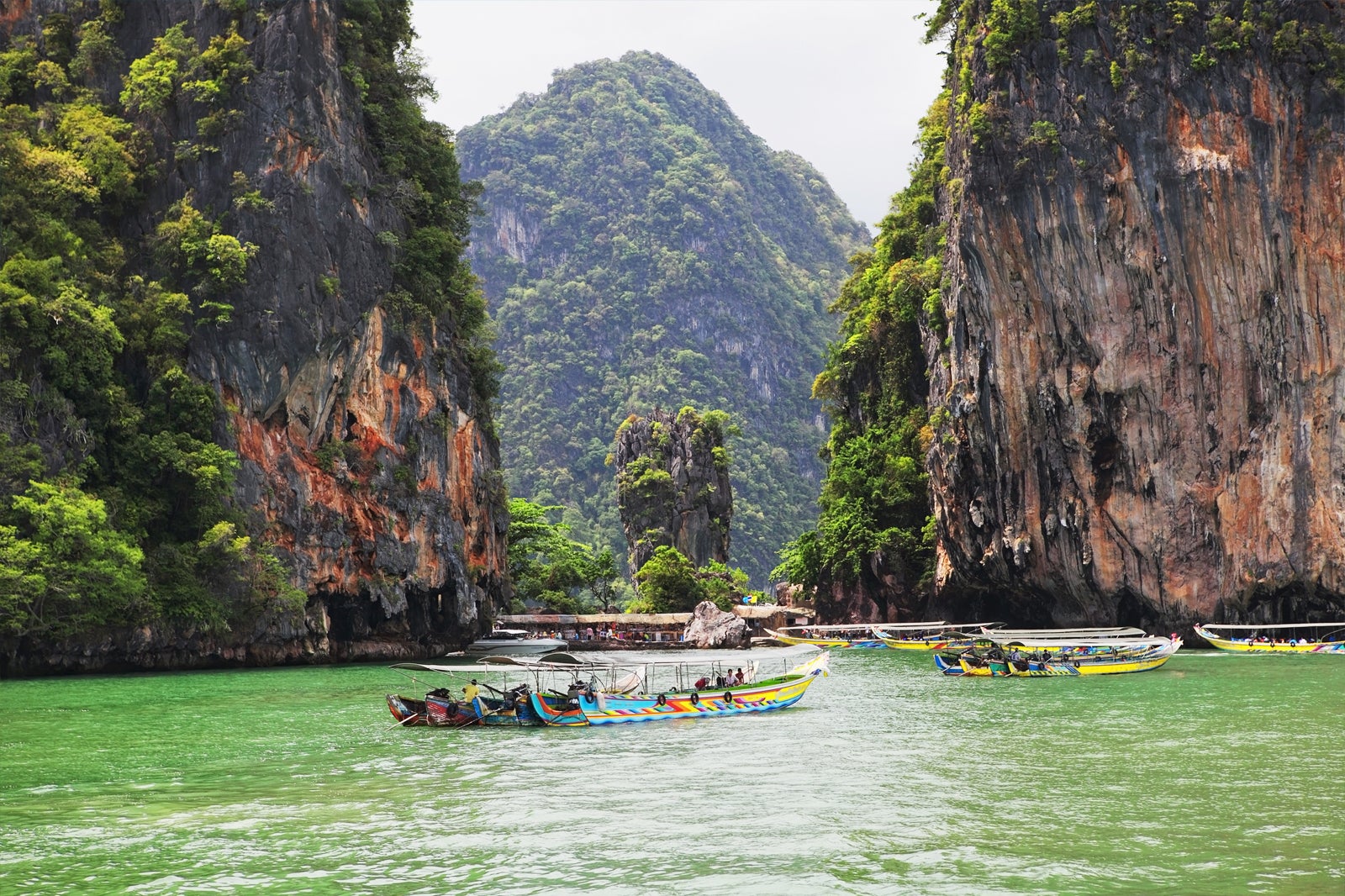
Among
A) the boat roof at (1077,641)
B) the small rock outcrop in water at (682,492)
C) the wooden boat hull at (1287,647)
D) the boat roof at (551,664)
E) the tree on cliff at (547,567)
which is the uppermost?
the small rock outcrop in water at (682,492)

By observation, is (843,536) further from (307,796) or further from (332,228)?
(307,796)

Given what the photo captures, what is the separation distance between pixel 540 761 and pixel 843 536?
4386cm

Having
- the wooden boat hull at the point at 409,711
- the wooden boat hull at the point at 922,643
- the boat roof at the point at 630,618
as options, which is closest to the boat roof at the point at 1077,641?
the wooden boat hull at the point at 922,643

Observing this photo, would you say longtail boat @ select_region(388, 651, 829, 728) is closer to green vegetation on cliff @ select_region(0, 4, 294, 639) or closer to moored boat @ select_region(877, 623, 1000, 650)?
green vegetation on cliff @ select_region(0, 4, 294, 639)

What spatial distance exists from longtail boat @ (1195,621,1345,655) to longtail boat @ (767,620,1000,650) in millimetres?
10195

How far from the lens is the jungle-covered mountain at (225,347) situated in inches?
1580

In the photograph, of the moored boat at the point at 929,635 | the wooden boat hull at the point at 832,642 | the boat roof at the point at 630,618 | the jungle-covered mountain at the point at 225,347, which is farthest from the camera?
the boat roof at the point at 630,618

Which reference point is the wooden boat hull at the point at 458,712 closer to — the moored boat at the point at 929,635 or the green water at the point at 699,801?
the green water at the point at 699,801

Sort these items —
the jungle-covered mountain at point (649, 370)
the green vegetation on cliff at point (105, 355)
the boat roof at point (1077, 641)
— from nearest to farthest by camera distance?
the green vegetation on cliff at point (105, 355) < the boat roof at point (1077, 641) < the jungle-covered mountain at point (649, 370)

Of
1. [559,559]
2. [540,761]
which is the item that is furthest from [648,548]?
[540,761]

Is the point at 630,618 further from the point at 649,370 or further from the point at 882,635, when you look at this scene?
the point at 649,370

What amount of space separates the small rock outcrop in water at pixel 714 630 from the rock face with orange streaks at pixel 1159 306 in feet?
46.4

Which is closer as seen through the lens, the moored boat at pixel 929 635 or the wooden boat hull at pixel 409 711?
the wooden boat hull at pixel 409 711

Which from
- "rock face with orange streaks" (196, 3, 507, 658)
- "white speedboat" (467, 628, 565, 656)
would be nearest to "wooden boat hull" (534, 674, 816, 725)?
"rock face with orange streaks" (196, 3, 507, 658)
